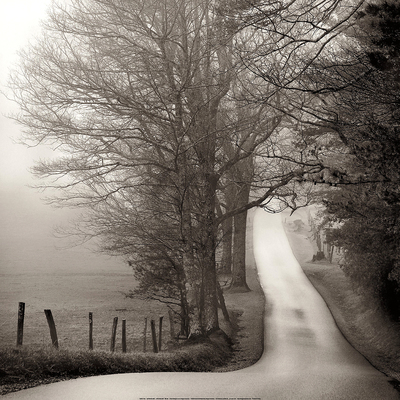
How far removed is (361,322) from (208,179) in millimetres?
8887

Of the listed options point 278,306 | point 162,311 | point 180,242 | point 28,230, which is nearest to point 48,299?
point 162,311

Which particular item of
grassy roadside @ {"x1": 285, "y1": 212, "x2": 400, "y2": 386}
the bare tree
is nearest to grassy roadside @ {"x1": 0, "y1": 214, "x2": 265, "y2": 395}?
the bare tree

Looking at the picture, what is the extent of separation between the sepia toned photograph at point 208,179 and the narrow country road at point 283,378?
68 mm

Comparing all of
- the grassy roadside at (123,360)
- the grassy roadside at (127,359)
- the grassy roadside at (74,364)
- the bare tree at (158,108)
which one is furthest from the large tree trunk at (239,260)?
the grassy roadside at (74,364)

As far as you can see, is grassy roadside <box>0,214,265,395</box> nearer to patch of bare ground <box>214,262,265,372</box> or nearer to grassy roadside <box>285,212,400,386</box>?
patch of bare ground <box>214,262,265,372</box>

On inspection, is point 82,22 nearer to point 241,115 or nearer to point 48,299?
point 241,115

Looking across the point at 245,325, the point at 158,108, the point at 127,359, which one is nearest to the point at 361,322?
the point at 245,325

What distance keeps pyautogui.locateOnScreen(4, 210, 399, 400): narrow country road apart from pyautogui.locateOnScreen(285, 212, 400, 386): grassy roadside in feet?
1.58

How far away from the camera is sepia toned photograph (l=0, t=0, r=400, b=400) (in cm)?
847

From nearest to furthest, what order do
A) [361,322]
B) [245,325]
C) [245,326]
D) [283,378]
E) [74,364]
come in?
[74,364]
[283,378]
[245,326]
[245,325]
[361,322]

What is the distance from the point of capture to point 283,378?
10.3 meters

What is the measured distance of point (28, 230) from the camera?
4572 centimetres

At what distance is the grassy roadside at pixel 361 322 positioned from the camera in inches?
537

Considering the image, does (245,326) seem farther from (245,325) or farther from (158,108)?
(158,108)
